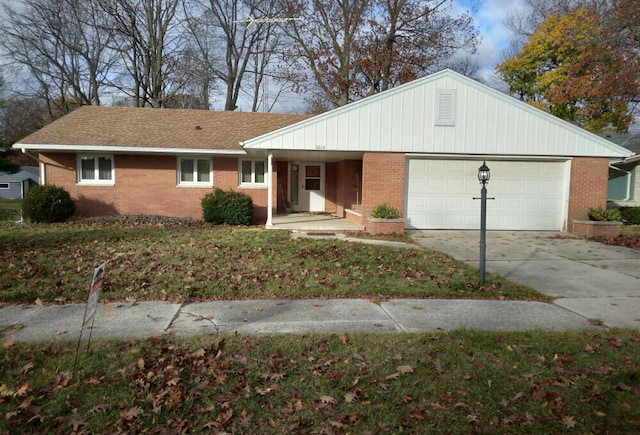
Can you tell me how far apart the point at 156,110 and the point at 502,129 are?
46.8ft

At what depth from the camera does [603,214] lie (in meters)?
13.0

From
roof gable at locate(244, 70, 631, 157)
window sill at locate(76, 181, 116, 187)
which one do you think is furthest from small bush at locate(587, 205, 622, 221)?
window sill at locate(76, 181, 116, 187)

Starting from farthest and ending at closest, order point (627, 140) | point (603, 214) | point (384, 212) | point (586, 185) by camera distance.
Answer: point (627, 140) → point (586, 185) → point (603, 214) → point (384, 212)

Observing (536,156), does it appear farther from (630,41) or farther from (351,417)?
(351,417)

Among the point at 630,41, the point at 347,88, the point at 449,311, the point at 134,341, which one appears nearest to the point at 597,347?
the point at 449,311

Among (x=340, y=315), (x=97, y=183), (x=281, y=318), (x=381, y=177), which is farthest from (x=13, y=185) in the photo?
(x=340, y=315)

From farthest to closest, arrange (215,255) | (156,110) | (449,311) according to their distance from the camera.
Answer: (156,110)
(215,255)
(449,311)

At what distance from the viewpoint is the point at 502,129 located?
13430 millimetres

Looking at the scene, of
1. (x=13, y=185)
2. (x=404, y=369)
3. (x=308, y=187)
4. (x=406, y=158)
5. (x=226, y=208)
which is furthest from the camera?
(x=13, y=185)

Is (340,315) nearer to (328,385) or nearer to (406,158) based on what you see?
(328,385)

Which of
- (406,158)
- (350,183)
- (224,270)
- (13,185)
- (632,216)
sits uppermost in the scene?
(406,158)

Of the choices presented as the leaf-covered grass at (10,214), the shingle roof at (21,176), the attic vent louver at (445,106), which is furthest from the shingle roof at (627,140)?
the shingle roof at (21,176)

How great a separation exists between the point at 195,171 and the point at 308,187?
5.22m

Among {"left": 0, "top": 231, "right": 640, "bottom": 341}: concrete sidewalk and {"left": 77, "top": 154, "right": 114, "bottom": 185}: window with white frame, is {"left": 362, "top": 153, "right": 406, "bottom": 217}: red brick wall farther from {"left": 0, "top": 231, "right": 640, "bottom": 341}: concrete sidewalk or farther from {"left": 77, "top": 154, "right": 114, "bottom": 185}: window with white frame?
{"left": 77, "top": 154, "right": 114, "bottom": 185}: window with white frame
